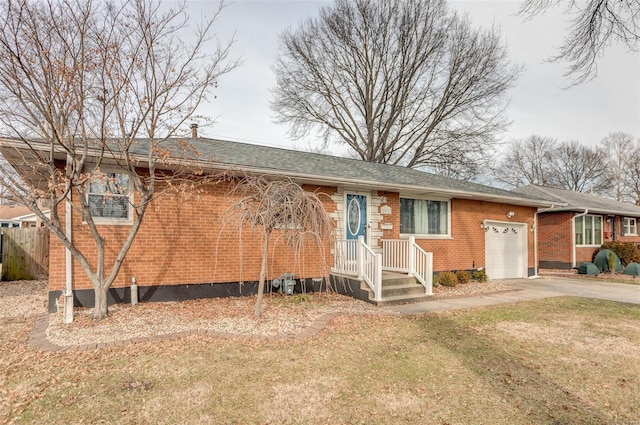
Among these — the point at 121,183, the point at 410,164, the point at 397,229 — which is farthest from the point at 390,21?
the point at 121,183

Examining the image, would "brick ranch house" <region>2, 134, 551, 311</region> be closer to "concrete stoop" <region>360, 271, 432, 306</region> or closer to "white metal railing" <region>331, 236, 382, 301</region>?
"white metal railing" <region>331, 236, 382, 301</region>

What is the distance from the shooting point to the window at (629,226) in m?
20.5

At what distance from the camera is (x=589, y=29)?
7184 millimetres

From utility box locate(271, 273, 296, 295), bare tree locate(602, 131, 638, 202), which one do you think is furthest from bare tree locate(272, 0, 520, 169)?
bare tree locate(602, 131, 638, 202)

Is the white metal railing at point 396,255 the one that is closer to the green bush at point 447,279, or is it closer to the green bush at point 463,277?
the green bush at point 447,279

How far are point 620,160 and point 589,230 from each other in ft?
89.9

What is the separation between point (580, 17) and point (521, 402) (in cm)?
750

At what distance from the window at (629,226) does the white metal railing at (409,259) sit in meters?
18.2

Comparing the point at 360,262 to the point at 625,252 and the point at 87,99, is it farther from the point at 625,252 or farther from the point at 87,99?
the point at 625,252

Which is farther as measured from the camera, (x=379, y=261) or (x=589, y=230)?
(x=589, y=230)

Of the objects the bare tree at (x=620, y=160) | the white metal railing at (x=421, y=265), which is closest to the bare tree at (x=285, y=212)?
the white metal railing at (x=421, y=265)

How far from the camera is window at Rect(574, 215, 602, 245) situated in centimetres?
1756

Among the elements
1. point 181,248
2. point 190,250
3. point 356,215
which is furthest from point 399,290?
point 181,248

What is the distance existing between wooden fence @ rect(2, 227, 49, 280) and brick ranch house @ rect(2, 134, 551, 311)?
6.73m
